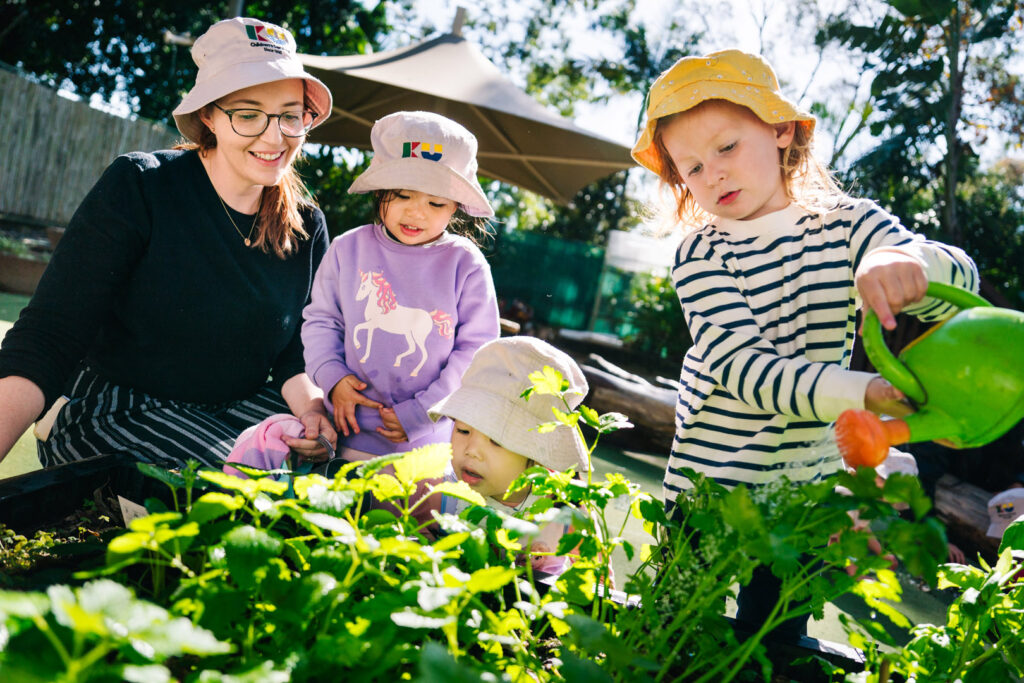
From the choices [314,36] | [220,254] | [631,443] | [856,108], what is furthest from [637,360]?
[220,254]

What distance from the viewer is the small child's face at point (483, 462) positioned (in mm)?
1753

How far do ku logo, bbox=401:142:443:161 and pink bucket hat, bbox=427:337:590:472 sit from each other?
0.55 metres

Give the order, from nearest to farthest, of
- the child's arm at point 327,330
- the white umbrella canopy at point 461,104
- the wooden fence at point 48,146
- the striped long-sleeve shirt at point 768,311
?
the striped long-sleeve shirt at point 768,311 < the child's arm at point 327,330 < the white umbrella canopy at point 461,104 < the wooden fence at point 48,146

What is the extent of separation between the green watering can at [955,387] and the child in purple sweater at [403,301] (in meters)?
1.22

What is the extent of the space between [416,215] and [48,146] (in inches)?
422

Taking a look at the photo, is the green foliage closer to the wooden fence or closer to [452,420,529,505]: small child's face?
the wooden fence

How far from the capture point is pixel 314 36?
1557 cm

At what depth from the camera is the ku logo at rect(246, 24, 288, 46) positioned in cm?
188

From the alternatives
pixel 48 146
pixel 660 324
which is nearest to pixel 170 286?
pixel 48 146

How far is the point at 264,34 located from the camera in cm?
190

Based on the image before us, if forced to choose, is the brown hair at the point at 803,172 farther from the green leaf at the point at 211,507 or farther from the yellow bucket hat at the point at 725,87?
the green leaf at the point at 211,507

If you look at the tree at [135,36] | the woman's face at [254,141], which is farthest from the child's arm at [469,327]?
the tree at [135,36]

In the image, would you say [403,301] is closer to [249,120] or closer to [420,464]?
[249,120]

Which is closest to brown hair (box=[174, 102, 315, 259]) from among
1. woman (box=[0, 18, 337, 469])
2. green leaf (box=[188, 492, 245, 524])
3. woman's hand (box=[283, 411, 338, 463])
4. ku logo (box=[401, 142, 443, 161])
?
woman (box=[0, 18, 337, 469])
